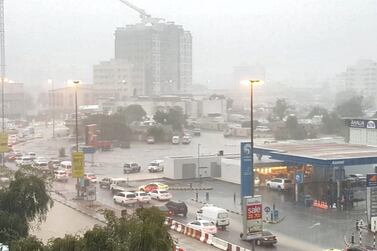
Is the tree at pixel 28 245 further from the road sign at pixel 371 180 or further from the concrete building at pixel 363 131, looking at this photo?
the concrete building at pixel 363 131

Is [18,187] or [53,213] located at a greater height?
[18,187]

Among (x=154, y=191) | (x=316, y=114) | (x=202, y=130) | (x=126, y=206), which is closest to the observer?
(x=126, y=206)

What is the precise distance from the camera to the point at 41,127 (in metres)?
33.5

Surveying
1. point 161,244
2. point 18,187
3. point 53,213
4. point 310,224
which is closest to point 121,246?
point 161,244

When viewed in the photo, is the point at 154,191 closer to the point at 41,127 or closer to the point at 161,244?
the point at 161,244

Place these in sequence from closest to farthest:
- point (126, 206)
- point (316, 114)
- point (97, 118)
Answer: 1. point (126, 206)
2. point (97, 118)
3. point (316, 114)

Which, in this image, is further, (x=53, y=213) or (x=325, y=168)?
(x=325, y=168)

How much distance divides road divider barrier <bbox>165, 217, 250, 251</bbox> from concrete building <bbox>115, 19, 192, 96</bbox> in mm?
54499

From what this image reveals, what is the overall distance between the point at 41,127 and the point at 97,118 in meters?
8.76

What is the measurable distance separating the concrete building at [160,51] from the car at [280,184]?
51.0 meters

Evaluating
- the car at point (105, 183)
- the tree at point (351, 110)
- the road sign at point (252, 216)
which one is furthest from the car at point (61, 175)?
the tree at point (351, 110)

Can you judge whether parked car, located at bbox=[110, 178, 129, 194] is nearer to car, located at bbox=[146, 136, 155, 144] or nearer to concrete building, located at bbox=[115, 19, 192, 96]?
car, located at bbox=[146, 136, 155, 144]

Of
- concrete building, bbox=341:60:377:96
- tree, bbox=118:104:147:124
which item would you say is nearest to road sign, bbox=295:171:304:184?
tree, bbox=118:104:147:124

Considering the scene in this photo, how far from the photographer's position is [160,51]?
222ft
